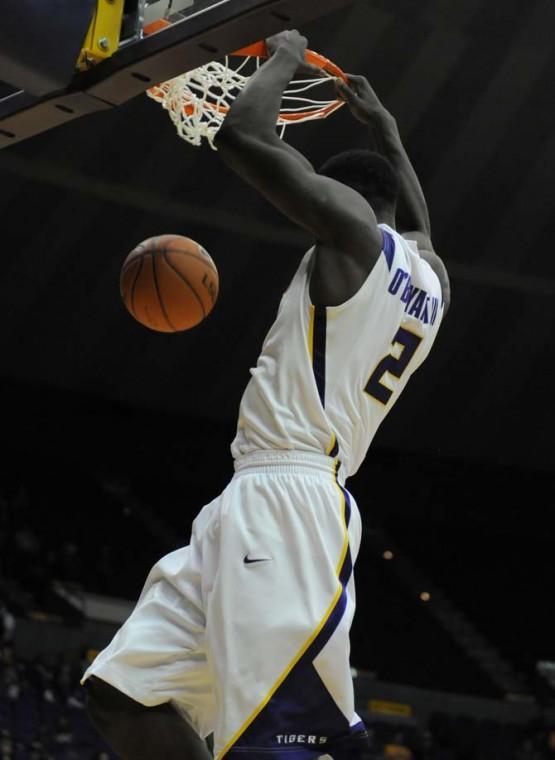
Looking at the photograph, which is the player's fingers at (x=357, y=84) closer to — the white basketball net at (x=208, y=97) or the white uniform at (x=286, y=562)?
the white basketball net at (x=208, y=97)

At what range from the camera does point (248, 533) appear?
338 centimetres

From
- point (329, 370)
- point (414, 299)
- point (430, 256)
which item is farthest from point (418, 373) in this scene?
point (329, 370)

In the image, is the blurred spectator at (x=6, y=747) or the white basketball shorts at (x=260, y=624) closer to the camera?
the white basketball shorts at (x=260, y=624)

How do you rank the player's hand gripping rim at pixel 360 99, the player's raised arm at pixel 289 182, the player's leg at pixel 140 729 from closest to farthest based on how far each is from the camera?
the player's leg at pixel 140 729 < the player's raised arm at pixel 289 182 < the player's hand gripping rim at pixel 360 99

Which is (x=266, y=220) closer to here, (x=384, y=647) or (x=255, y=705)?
(x=384, y=647)

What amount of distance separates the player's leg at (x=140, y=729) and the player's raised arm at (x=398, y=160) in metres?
1.59

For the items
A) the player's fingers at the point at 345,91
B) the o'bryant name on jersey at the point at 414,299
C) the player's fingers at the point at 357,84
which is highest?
the player's fingers at the point at 357,84

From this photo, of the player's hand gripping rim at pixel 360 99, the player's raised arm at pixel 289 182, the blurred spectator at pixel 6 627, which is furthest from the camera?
the blurred spectator at pixel 6 627

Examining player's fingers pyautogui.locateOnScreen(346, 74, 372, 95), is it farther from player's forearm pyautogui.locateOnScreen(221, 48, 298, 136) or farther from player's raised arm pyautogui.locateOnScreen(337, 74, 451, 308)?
player's forearm pyautogui.locateOnScreen(221, 48, 298, 136)

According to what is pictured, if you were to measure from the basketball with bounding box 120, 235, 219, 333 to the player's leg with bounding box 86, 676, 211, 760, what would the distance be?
1.54 meters

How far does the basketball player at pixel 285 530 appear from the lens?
10.8 feet

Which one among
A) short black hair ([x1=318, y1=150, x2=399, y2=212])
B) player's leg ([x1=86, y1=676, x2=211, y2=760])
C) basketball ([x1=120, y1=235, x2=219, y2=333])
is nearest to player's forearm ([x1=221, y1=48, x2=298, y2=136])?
short black hair ([x1=318, y1=150, x2=399, y2=212])

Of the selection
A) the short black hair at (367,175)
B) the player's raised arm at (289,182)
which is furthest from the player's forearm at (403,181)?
the player's raised arm at (289,182)

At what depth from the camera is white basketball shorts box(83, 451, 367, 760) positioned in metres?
3.26
